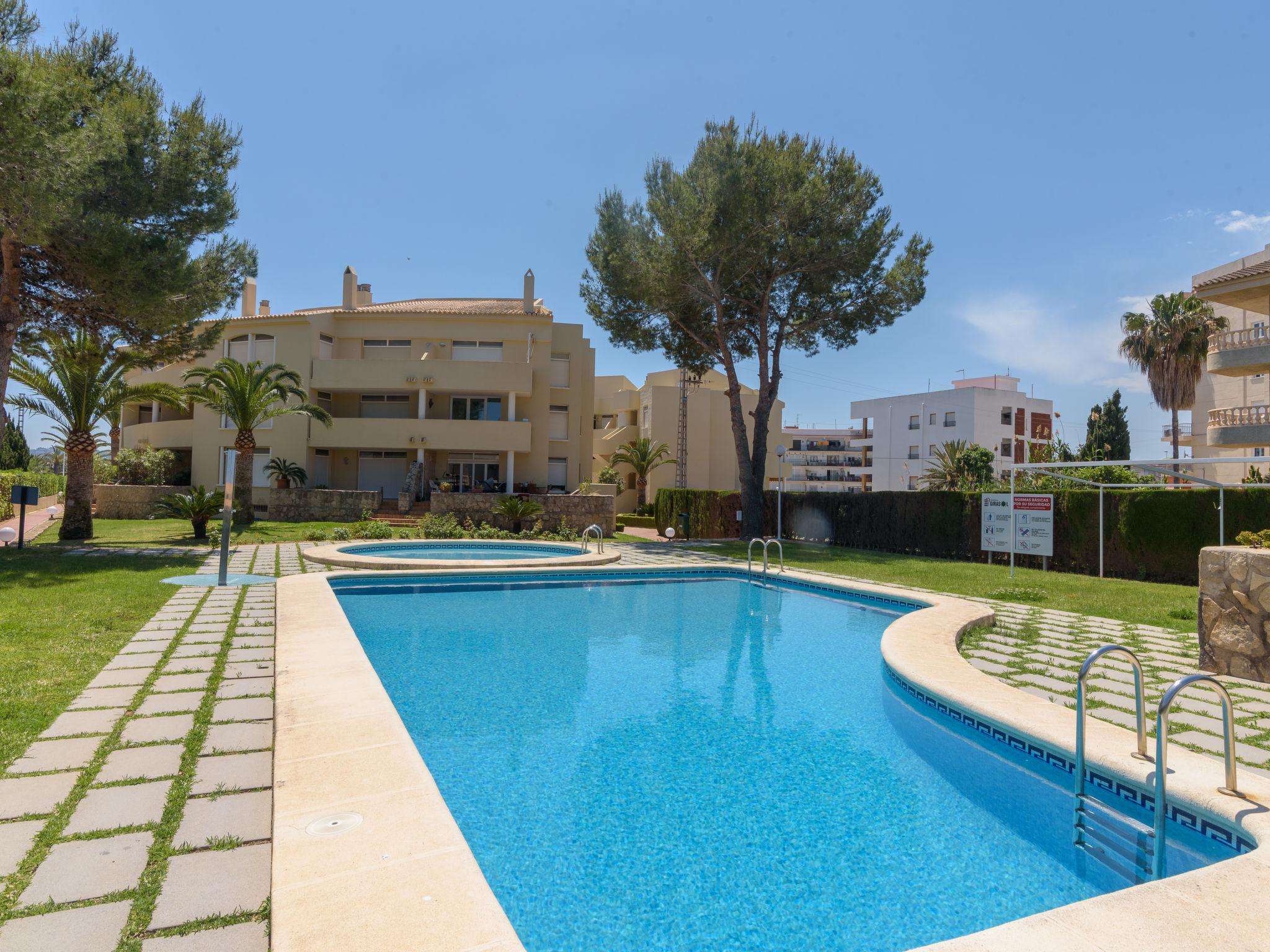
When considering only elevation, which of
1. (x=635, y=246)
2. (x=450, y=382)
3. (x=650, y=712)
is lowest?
(x=650, y=712)

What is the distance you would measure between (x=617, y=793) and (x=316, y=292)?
31.8 m

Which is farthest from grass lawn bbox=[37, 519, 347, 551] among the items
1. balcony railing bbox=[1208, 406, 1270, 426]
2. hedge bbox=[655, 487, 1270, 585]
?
balcony railing bbox=[1208, 406, 1270, 426]

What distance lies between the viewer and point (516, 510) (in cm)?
2344

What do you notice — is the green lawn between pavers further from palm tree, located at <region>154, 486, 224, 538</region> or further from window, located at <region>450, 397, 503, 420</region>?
window, located at <region>450, 397, 503, 420</region>

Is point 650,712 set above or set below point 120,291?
below

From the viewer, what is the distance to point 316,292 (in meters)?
31.1

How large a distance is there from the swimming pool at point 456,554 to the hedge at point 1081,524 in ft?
27.4


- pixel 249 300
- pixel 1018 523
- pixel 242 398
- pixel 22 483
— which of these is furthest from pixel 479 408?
pixel 1018 523

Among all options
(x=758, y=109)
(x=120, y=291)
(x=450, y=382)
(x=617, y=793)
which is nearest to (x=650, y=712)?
(x=617, y=793)

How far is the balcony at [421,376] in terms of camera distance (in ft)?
94.0

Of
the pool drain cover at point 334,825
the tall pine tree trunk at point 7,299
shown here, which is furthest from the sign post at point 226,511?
the pool drain cover at point 334,825

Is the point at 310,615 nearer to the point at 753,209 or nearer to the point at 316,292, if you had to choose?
the point at 753,209

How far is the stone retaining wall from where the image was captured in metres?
24.4

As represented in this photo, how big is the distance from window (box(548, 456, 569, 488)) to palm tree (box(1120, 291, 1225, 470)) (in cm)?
2830
